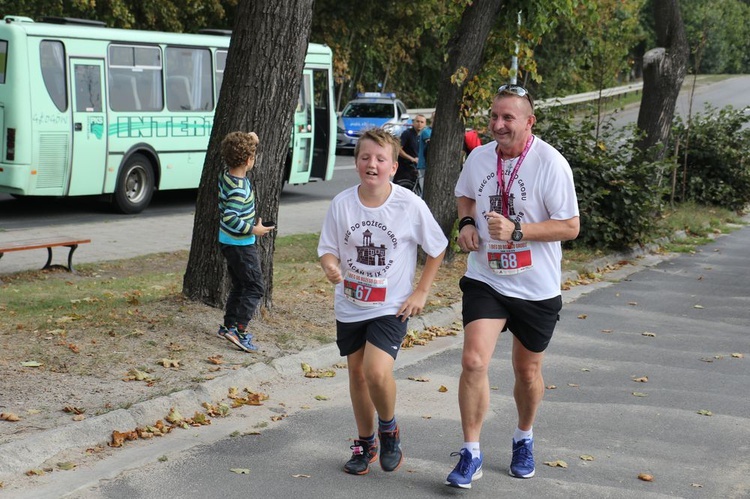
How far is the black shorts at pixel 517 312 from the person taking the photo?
522 centimetres

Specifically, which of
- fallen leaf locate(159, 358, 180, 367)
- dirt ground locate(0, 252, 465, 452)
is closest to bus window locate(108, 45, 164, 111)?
dirt ground locate(0, 252, 465, 452)

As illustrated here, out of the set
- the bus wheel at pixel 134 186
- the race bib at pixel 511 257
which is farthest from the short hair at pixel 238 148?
the bus wheel at pixel 134 186

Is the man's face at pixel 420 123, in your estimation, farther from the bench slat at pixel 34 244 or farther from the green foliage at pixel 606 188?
the bench slat at pixel 34 244

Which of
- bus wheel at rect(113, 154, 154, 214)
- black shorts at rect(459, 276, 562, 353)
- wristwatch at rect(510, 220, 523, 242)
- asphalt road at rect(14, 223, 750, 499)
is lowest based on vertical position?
bus wheel at rect(113, 154, 154, 214)

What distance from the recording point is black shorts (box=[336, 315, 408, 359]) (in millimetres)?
5180

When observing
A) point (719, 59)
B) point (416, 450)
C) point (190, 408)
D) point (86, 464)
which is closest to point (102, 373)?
point (190, 408)

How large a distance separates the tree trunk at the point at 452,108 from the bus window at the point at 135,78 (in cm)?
764

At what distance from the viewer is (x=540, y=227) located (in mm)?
5113

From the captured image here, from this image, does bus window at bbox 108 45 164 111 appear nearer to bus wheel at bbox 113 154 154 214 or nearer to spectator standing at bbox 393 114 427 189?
bus wheel at bbox 113 154 154 214

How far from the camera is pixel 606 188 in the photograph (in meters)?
14.6

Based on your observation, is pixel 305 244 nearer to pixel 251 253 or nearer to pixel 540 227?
pixel 251 253

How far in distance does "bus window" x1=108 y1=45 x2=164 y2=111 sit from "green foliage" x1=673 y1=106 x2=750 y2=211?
9.37 metres

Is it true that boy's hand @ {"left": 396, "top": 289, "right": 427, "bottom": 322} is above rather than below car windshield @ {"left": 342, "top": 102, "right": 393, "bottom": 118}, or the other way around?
above

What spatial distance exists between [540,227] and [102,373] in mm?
3139
